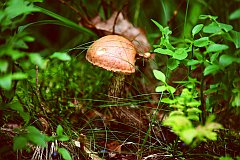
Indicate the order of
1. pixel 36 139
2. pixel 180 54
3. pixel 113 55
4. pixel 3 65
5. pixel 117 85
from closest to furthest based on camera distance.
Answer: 1. pixel 3 65
2. pixel 36 139
3. pixel 180 54
4. pixel 113 55
5. pixel 117 85

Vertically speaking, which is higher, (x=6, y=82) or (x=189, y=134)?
(x=6, y=82)

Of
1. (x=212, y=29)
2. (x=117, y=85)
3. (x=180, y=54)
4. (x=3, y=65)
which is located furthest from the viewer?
(x=117, y=85)

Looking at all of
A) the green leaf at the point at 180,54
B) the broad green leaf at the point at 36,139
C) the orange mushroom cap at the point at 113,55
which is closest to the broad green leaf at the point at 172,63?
the green leaf at the point at 180,54

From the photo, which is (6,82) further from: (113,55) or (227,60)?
(227,60)

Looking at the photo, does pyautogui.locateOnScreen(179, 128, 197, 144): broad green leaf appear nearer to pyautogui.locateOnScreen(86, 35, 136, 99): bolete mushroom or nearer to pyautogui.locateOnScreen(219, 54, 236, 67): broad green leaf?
pyautogui.locateOnScreen(219, 54, 236, 67): broad green leaf

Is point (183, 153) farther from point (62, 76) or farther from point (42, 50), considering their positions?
point (42, 50)

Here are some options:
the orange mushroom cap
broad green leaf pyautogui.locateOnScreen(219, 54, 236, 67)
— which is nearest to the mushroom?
the orange mushroom cap

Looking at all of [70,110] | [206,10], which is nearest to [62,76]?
[70,110]

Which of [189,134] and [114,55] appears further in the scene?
[114,55]

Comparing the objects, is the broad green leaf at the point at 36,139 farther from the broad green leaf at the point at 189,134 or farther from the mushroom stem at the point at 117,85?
the mushroom stem at the point at 117,85

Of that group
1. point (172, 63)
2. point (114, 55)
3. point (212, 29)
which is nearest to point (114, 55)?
point (114, 55)
